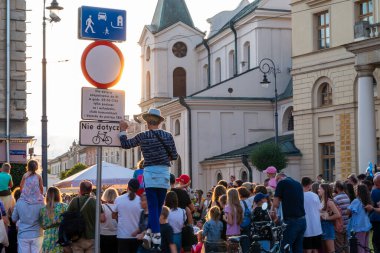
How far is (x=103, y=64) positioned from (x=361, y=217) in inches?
373

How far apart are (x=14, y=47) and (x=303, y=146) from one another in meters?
17.6

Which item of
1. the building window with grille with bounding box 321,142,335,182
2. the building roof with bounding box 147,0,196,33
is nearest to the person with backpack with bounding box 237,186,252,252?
the building window with grille with bounding box 321,142,335,182

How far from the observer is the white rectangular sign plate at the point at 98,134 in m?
10.5

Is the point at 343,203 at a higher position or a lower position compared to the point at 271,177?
lower

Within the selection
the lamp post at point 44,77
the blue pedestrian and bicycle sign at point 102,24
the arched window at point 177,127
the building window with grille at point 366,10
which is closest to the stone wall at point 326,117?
the building window with grille at point 366,10

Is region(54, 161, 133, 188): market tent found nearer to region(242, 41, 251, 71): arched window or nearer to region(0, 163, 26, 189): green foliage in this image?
region(0, 163, 26, 189): green foliage

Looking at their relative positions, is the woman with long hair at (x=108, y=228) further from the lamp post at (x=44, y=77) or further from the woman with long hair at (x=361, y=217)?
the lamp post at (x=44, y=77)

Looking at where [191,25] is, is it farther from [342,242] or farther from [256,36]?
[342,242]

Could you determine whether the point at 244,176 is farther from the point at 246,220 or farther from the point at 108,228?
the point at 108,228

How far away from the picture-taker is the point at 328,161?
1781 inches

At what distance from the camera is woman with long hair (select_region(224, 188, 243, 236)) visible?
16.4m

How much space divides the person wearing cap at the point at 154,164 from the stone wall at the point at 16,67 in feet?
79.7

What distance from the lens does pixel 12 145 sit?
35000 millimetres

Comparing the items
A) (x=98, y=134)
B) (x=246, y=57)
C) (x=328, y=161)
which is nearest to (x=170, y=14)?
(x=246, y=57)
